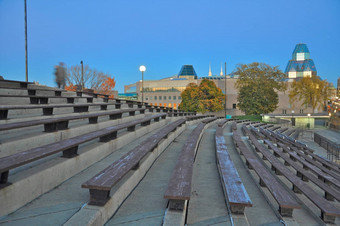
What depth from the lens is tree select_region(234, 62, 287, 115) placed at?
47438mm

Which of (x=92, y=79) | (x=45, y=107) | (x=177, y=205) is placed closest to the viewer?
(x=177, y=205)

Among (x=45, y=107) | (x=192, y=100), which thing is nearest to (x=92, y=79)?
(x=192, y=100)

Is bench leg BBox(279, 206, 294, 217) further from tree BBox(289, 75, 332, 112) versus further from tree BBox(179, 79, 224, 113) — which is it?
tree BBox(289, 75, 332, 112)

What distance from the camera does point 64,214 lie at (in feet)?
8.00

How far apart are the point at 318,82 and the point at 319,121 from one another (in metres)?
22.6

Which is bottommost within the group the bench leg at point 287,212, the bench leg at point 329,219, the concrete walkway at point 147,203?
the bench leg at point 329,219

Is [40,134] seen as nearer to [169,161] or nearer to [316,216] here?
[169,161]

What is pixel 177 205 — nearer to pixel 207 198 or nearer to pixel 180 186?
pixel 180 186

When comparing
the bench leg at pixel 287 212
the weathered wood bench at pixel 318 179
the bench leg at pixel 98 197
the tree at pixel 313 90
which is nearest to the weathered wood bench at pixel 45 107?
the bench leg at pixel 98 197

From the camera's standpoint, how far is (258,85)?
156 feet

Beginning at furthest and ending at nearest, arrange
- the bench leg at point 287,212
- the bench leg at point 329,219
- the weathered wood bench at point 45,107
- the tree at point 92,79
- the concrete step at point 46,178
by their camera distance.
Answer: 1. the tree at point 92,79
2. the weathered wood bench at point 45,107
3. the bench leg at point 329,219
4. the bench leg at point 287,212
5. the concrete step at point 46,178

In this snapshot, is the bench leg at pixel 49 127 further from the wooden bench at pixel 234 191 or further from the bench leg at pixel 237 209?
the bench leg at pixel 237 209

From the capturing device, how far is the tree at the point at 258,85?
4744 cm

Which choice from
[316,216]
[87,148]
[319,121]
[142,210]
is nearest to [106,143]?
[87,148]
